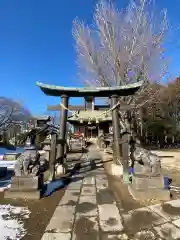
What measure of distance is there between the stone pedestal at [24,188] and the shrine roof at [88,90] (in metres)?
4.22

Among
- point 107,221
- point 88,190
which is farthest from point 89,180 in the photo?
point 107,221

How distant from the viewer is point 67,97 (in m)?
8.44

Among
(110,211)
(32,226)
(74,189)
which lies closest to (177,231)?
(110,211)

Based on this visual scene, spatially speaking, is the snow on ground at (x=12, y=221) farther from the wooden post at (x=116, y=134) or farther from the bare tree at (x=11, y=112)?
the bare tree at (x=11, y=112)

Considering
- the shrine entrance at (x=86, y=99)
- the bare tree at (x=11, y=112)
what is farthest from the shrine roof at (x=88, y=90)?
the bare tree at (x=11, y=112)

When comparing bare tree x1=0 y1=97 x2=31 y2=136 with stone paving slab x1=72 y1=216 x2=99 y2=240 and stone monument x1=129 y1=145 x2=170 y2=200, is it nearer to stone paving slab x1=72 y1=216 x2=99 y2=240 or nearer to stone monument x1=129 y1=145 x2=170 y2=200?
stone monument x1=129 y1=145 x2=170 y2=200

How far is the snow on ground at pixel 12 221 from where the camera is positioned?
3.12 meters

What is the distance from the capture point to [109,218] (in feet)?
12.2

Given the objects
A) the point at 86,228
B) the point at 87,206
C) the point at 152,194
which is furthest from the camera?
the point at 152,194

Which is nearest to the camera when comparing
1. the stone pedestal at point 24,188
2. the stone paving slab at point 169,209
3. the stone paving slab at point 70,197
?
the stone paving slab at point 169,209

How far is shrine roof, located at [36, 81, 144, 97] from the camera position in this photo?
8143 mm

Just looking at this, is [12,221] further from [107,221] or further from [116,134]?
[116,134]

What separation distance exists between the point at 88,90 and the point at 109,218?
5.58 meters

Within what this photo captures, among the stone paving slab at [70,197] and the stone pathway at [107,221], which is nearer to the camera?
the stone pathway at [107,221]
